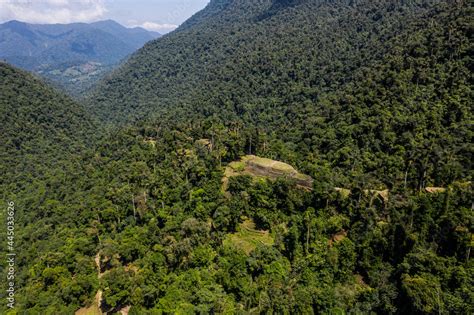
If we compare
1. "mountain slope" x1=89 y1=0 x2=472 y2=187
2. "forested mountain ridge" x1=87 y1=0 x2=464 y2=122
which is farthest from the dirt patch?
"forested mountain ridge" x1=87 y1=0 x2=464 y2=122

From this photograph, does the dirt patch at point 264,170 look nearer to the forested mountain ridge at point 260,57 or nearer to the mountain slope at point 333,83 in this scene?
the mountain slope at point 333,83

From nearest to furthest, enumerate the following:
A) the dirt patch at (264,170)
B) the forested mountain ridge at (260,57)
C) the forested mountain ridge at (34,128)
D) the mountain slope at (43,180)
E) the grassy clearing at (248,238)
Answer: the grassy clearing at (248,238) < the mountain slope at (43,180) < the dirt patch at (264,170) < the forested mountain ridge at (34,128) < the forested mountain ridge at (260,57)

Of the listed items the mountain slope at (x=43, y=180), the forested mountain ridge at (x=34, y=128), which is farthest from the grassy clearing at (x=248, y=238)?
the forested mountain ridge at (x=34, y=128)

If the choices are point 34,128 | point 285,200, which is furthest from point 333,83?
point 34,128

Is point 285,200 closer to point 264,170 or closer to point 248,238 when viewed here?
point 248,238

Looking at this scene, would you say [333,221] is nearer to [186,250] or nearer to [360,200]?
[360,200]

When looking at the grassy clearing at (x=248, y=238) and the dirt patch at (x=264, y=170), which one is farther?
the dirt patch at (x=264, y=170)

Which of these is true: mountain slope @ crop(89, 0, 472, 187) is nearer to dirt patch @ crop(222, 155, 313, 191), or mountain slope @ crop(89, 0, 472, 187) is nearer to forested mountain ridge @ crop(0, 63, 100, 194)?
dirt patch @ crop(222, 155, 313, 191)

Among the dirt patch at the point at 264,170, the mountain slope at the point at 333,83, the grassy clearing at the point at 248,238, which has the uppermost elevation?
the mountain slope at the point at 333,83
